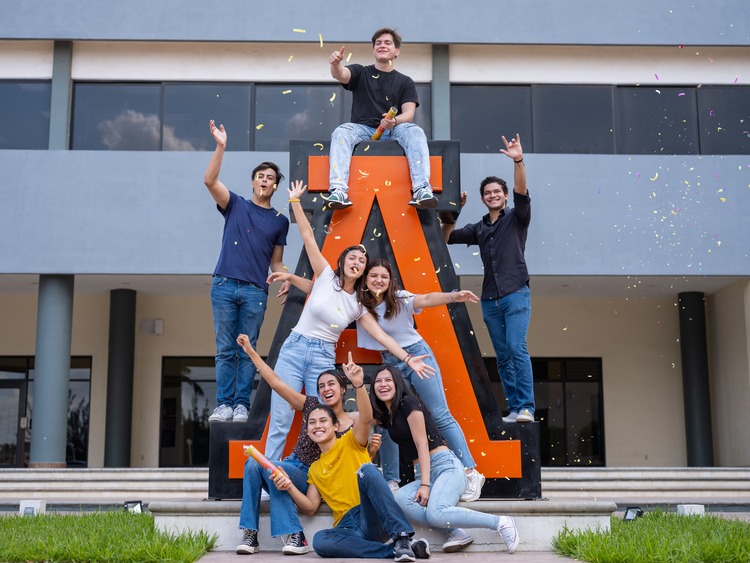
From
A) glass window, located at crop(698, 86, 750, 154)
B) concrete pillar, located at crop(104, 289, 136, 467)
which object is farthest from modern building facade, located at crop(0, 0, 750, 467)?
concrete pillar, located at crop(104, 289, 136, 467)

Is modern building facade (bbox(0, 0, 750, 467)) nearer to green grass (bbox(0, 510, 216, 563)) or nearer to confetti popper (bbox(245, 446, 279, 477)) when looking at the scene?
green grass (bbox(0, 510, 216, 563))

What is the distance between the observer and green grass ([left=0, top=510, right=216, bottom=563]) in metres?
5.12

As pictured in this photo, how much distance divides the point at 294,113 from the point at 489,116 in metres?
3.12

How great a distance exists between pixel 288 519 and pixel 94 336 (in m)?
13.1

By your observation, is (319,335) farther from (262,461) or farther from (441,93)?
(441,93)

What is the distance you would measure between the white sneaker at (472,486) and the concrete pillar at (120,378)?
11.9 m

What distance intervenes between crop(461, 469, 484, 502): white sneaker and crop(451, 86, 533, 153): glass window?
9815mm

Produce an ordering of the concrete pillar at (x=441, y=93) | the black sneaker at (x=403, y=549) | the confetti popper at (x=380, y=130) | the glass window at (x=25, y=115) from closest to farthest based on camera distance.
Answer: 1. the black sneaker at (x=403, y=549)
2. the confetti popper at (x=380, y=130)
3. the concrete pillar at (x=441, y=93)
4. the glass window at (x=25, y=115)

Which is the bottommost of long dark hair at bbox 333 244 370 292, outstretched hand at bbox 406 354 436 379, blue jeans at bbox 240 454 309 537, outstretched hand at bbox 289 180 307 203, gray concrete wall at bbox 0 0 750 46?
blue jeans at bbox 240 454 309 537

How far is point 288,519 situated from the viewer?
17.9 feet

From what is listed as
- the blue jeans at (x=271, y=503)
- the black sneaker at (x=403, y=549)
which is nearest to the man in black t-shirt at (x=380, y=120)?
the blue jeans at (x=271, y=503)

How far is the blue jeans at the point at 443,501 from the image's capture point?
539 centimetres

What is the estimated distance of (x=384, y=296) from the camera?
605 cm

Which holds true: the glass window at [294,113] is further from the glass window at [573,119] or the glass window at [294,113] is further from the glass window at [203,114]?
the glass window at [573,119]
